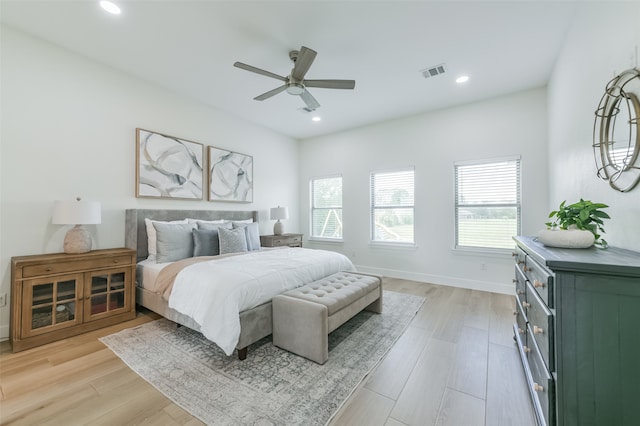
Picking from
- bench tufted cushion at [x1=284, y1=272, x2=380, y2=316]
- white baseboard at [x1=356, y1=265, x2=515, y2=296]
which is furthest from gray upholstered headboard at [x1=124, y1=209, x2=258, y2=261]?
white baseboard at [x1=356, y1=265, x2=515, y2=296]

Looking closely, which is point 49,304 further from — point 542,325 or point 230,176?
point 542,325

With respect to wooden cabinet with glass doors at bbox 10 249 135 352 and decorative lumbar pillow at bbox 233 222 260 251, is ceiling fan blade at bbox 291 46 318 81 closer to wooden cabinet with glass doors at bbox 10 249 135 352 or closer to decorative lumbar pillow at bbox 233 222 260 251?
decorative lumbar pillow at bbox 233 222 260 251

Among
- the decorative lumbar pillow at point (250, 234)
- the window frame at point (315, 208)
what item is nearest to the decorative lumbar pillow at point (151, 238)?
the decorative lumbar pillow at point (250, 234)

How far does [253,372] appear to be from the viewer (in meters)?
2.01

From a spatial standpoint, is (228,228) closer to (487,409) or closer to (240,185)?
(240,185)

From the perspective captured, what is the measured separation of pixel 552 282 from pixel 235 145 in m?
4.72

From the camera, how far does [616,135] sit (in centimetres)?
157

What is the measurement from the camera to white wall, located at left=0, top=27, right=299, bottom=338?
8.34ft

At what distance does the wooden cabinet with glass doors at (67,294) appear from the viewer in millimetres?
2314

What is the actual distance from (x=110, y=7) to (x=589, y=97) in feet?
13.6

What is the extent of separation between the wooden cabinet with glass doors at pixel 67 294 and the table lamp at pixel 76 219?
0.12 metres

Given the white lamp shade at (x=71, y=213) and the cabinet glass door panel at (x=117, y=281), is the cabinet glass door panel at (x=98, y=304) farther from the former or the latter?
the white lamp shade at (x=71, y=213)

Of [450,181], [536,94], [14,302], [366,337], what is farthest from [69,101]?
[536,94]

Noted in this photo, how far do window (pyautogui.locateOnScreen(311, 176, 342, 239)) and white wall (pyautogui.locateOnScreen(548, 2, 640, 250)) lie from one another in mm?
3645
